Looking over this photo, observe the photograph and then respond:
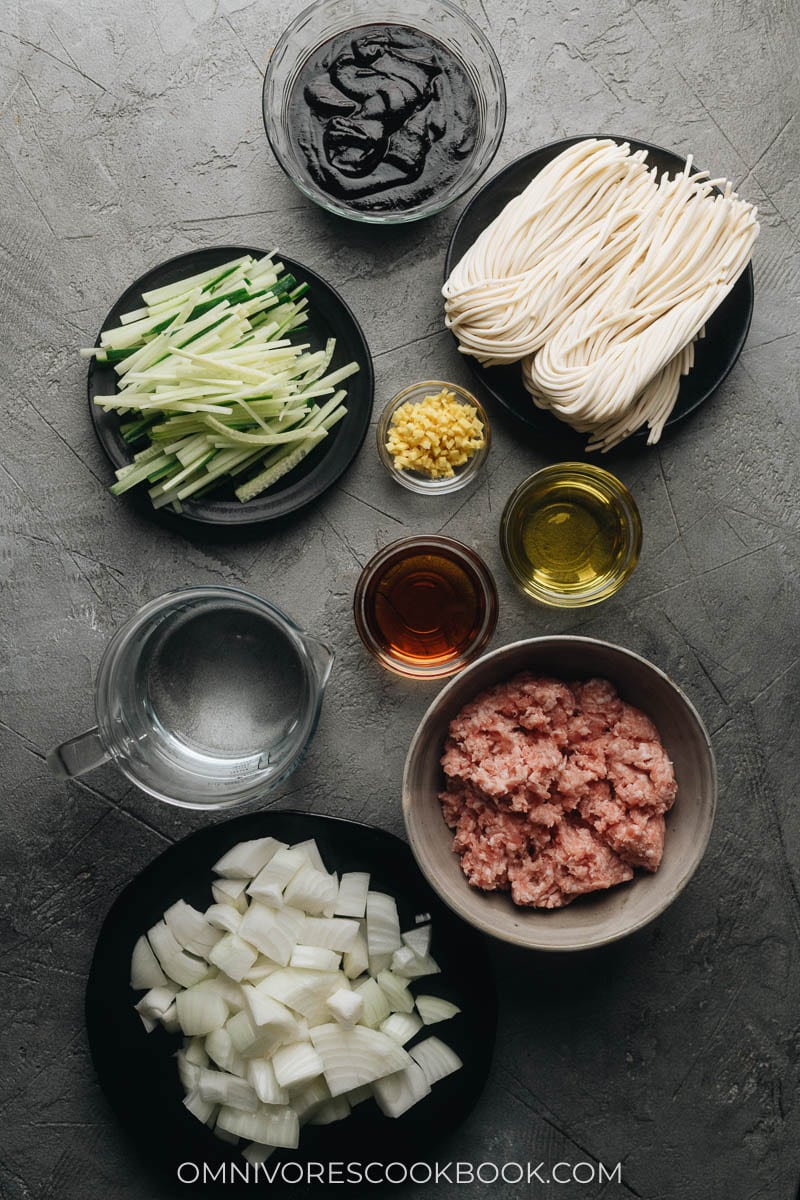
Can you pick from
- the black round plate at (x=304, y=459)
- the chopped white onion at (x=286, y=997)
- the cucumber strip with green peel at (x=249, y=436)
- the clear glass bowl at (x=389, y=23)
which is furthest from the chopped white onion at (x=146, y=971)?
the clear glass bowl at (x=389, y=23)

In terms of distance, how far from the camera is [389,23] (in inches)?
71.7

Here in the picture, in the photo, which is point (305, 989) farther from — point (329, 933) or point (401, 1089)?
point (401, 1089)

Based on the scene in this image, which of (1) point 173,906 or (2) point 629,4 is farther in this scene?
(2) point 629,4

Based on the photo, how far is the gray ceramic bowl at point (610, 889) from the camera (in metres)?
1.52

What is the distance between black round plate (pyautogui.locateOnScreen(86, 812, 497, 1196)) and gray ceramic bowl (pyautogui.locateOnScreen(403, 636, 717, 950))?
0.16 meters

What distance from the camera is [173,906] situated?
1.70 metres

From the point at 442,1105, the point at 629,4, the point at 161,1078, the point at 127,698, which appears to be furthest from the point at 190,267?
the point at 442,1105

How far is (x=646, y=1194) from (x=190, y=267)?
6.89 ft

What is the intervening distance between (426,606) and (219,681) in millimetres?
445

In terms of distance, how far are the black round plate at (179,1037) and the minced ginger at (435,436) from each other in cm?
71

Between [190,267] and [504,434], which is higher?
[190,267]

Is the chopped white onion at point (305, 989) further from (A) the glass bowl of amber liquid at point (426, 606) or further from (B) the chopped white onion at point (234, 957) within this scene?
(A) the glass bowl of amber liquid at point (426, 606)

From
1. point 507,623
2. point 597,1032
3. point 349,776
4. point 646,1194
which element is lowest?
point 646,1194

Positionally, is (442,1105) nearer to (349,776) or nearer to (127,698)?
(349,776)
